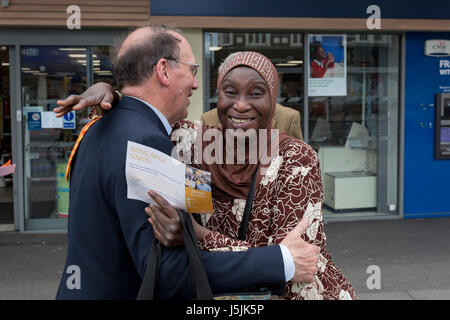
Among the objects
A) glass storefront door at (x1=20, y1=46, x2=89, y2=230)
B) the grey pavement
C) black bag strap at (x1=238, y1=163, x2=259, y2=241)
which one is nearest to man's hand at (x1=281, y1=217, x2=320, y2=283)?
black bag strap at (x1=238, y1=163, x2=259, y2=241)

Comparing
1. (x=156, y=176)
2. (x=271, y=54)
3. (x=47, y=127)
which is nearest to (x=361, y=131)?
(x=271, y=54)

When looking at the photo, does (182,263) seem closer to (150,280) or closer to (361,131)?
(150,280)

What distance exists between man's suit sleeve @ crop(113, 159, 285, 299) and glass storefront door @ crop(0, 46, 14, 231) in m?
6.90

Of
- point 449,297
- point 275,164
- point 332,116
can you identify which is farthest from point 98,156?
point 332,116

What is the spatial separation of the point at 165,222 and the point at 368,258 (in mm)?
5307

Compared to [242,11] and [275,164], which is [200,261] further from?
[242,11]

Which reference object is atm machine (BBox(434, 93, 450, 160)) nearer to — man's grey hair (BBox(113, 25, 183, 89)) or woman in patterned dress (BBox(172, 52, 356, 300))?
woman in patterned dress (BBox(172, 52, 356, 300))

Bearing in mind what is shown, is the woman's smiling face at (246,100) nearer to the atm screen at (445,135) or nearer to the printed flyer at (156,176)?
the printed flyer at (156,176)

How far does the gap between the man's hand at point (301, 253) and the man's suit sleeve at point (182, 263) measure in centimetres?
7

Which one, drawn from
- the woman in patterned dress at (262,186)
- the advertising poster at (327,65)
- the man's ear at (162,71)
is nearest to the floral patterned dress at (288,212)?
the woman in patterned dress at (262,186)

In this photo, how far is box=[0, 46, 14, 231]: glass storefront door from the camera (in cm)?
782

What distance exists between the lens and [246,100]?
1.84 metres
